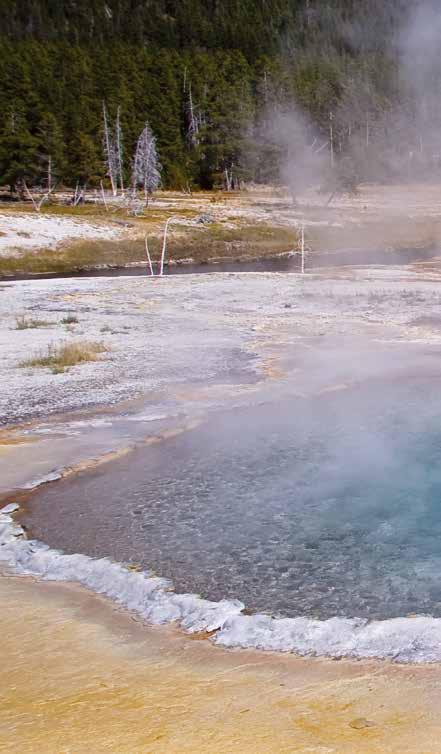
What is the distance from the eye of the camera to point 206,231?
33.2 metres

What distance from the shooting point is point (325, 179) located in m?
25.1

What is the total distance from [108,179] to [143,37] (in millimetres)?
48812

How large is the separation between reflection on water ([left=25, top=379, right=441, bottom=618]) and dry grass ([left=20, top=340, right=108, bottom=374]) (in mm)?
2777

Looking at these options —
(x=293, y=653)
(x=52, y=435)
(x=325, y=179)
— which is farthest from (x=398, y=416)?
(x=325, y=179)

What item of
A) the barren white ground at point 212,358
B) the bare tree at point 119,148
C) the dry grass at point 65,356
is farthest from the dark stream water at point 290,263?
the bare tree at point 119,148

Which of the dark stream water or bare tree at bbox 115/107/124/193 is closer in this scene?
the dark stream water

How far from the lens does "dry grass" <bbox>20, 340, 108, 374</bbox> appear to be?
9688 millimetres

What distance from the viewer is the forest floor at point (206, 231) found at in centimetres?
2784

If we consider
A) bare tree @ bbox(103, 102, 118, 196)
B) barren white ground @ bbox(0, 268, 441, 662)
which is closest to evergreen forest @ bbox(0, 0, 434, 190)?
bare tree @ bbox(103, 102, 118, 196)

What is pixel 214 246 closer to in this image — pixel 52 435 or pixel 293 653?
pixel 52 435

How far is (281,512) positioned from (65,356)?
5.30 metres

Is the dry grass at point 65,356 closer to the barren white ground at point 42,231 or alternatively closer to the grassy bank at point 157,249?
the grassy bank at point 157,249

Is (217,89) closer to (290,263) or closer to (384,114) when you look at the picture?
(290,263)

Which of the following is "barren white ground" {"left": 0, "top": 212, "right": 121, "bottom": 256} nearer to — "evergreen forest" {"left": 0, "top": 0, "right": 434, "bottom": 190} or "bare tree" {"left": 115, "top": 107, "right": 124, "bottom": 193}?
"evergreen forest" {"left": 0, "top": 0, "right": 434, "bottom": 190}
